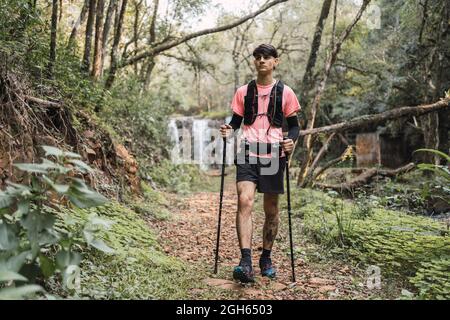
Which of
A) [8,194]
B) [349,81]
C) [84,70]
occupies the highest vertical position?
[349,81]

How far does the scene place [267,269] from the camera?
427cm

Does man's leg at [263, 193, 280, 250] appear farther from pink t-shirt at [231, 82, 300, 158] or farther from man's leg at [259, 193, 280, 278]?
pink t-shirt at [231, 82, 300, 158]

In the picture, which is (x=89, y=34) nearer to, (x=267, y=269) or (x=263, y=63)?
(x=263, y=63)

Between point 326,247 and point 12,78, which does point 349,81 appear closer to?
point 326,247

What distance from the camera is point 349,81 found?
16.7 metres

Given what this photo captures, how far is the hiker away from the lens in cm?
420

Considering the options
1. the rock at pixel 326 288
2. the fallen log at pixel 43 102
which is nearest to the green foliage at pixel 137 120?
the fallen log at pixel 43 102

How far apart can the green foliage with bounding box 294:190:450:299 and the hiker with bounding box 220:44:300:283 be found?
1201 mm

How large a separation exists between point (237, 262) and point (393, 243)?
1.88 metres

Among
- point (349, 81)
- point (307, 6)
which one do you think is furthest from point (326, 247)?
point (307, 6)

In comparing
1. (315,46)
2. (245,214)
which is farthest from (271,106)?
(315,46)

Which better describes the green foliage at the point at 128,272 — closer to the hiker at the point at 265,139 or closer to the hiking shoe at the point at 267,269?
the hiking shoe at the point at 267,269

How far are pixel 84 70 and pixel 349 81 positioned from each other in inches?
470
